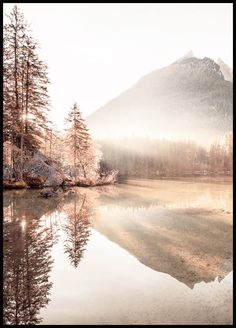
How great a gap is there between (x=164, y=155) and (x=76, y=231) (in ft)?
494

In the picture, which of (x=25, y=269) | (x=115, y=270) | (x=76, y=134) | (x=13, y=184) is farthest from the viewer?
(x=76, y=134)

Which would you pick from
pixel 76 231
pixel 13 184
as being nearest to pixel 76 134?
pixel 13 184

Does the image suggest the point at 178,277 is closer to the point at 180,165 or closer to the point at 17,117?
the point at 17,117

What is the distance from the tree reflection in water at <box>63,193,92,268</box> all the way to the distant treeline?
4374 inches

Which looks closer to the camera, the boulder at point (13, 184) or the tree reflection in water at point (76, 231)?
the tree reflection in water at point (76, 231)

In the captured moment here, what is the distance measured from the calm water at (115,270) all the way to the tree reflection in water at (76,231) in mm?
32

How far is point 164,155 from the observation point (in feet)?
527

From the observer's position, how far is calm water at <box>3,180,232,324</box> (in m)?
5.68

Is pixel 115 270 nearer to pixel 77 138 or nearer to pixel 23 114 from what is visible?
pixel 23 114

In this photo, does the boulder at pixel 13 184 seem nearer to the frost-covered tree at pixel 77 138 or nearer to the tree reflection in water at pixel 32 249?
the tree reflection in water at pixel 32 249

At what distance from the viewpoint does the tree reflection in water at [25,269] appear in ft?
18.7

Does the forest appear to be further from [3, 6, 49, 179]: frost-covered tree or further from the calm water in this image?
the calm water

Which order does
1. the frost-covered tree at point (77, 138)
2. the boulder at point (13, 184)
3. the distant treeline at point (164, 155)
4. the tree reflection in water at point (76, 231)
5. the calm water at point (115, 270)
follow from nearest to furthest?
the calm water at point (115, 270) → the tree reflection in water at point (76, 231) → the boulder at point (13, 184) → the frost-covered tree at point (77, 138) → the distant treeline at point (164, 155)

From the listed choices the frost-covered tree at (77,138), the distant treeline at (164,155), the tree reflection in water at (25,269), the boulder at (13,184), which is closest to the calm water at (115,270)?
the tree reflection in water at (25,269)
